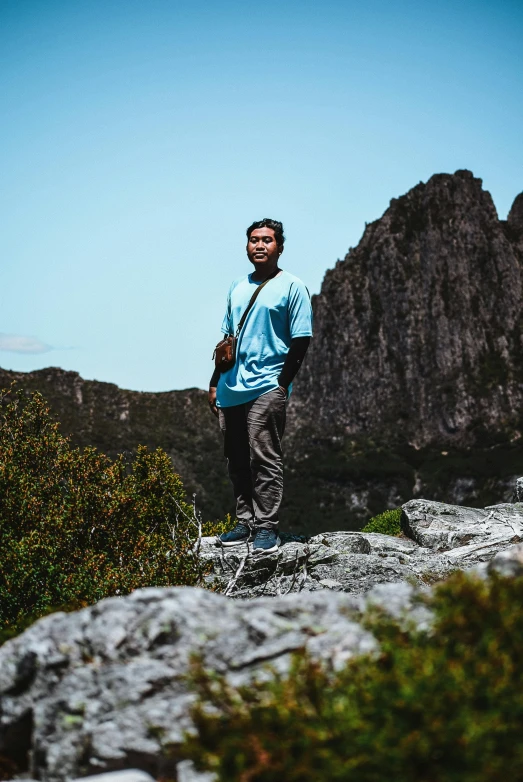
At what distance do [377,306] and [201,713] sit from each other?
134971 millimetres

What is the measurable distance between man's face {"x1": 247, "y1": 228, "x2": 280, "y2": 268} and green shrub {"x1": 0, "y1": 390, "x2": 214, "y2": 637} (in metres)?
2.76

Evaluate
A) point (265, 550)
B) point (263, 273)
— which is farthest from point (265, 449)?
point (263, 273)

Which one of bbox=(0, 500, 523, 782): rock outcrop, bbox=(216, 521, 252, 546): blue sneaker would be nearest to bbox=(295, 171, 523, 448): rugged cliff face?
bbox=(216, 521, 252, 546): blue sneaker

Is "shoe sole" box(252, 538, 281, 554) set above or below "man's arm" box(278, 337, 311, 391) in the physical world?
below

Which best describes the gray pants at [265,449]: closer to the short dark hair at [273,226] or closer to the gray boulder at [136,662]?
the short dark hair at [273,226]

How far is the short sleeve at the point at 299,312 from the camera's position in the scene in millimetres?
6789

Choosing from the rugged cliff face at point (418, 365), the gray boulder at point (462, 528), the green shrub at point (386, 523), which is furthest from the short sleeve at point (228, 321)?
the rugged cliff face at point (418, 365)

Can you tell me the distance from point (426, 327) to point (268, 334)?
124 meters

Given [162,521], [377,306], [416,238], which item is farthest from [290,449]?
[162,521]

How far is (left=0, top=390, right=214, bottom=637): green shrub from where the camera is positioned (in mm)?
6500

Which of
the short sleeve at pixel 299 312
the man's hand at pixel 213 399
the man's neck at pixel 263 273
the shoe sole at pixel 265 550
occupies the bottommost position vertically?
the shoe sole at pixel 265 550

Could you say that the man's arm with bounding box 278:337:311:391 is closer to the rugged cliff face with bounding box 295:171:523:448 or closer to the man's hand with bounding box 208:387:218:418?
the man's hand with bounding box 208:387:218:418

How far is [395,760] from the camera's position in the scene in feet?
6.89

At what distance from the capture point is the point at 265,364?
22.6 ft
